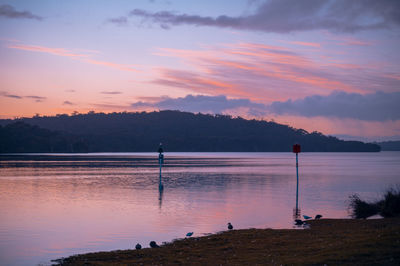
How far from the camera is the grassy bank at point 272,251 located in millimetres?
13992

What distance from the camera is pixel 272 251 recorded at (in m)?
16.8

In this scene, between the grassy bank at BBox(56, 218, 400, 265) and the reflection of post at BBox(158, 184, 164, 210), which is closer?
the grassy bank at BBox(56, 218, 400, 265)

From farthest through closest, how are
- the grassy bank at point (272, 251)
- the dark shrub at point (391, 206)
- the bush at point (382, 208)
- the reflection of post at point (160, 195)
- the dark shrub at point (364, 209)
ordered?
the reflection of post at point (160, 195)
the dark shrub at point (364, 209)
the bush at point (382, 208)
the dark shrub at point (391, 206)
the grassy bank at point (272, 251)

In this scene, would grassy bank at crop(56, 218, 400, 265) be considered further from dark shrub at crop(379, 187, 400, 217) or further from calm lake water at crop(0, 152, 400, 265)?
dark shrub at crop(379, 187, 400, 217)

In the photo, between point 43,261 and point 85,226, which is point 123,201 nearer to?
point 85,226

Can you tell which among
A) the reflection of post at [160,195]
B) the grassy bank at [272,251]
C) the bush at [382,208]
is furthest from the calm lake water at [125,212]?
the grassy bank at [272,251]

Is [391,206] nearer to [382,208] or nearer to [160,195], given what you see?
[382,208]

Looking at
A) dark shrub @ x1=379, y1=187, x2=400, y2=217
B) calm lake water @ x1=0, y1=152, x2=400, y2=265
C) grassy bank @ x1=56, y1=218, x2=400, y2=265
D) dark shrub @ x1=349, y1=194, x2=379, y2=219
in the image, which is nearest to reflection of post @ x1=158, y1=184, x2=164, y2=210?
calm lake water @ x1=0, y1=152, x2=400, y2=265

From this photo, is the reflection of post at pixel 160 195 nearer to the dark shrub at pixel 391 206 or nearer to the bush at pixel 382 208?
the bush at pixel 382 208

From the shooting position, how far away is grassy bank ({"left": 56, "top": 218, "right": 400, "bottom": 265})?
1399 centimetres

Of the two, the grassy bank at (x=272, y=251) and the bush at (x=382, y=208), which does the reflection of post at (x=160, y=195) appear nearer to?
the bush at (x=382, y=208)

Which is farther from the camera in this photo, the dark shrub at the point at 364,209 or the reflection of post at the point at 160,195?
the reflection of post at the point at 160,195

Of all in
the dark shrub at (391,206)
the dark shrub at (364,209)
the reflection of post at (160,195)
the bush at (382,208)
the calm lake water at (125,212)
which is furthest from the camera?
the reflection of post at (160,195)

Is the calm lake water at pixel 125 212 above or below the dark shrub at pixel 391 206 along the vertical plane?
below
